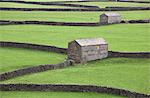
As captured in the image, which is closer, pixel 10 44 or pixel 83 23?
pixel 10 44

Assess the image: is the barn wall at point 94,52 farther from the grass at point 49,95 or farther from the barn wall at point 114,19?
the barn wall at point 114,19

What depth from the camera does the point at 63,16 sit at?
78000 mm

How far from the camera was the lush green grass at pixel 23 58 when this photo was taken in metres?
38.8

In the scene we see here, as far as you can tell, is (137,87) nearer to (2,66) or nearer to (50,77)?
(50,77)

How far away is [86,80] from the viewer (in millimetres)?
35125

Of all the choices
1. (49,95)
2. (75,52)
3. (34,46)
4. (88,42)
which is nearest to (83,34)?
(34,46)

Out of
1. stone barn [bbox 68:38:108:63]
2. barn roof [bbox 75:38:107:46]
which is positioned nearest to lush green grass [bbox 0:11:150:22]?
barn roof [bbox 75:38:107:46]

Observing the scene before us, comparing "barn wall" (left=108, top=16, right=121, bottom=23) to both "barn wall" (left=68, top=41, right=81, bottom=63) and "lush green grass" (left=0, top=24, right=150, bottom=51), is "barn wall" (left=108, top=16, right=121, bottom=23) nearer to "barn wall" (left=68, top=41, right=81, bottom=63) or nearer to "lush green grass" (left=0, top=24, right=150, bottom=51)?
A: "lush green grass" (left=0, top=24, right=150, bottom=51)

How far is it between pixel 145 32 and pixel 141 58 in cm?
1589

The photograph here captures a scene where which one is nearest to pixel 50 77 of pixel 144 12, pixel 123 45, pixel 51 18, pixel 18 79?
pixel 18 79

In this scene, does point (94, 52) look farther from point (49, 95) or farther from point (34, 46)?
point (49, 95)

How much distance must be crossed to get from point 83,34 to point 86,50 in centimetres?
1502

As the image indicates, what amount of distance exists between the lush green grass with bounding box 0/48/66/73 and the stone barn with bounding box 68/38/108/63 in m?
1.29

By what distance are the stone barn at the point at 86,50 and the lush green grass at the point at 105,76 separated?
124 cm
